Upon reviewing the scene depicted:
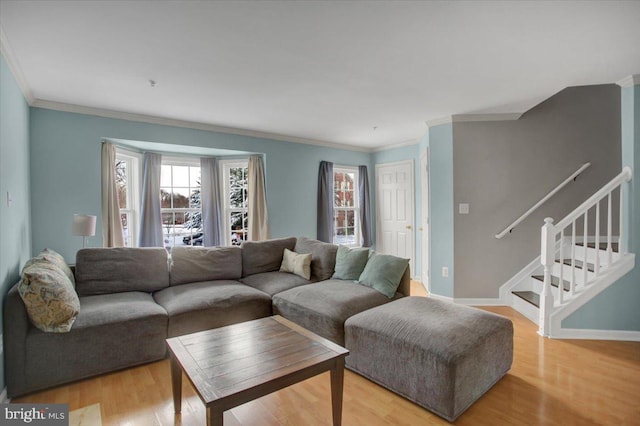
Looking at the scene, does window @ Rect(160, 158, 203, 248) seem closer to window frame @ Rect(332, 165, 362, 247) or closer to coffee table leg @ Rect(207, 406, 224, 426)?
window frame @ Rect(332, 165, 362, 247)

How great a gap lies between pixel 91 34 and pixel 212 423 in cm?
241

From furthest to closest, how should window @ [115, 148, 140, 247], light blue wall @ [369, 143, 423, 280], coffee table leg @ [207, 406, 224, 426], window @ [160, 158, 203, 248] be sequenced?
light blue wall @ [369, 143, 423, 280], window @ [160, 158, 203, 248], window @ [115, 148, 140, 247], coffee table leg @ [207, 406, 224, 426]

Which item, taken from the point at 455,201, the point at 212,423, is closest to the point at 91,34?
the point at 212,423

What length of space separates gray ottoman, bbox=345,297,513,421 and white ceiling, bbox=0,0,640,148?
6.32ft

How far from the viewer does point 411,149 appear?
544cm

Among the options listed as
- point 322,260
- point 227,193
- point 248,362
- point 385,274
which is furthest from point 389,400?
point 227,193

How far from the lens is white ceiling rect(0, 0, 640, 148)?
1836 millimetres

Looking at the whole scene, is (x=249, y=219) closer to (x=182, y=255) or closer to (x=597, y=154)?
(x=182, y=255)

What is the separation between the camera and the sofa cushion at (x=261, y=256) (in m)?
3.85

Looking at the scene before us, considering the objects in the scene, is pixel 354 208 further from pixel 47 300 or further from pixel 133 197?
pixel 47 300

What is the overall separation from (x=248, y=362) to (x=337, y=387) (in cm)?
50

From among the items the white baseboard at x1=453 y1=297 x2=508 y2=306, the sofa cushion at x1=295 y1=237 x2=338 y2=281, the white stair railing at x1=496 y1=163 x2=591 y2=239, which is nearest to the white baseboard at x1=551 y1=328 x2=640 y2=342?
the white baseboard at x1=453 y1=297 x2=508 y2=306

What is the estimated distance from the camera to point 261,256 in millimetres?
3928

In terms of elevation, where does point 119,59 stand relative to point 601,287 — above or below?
above
